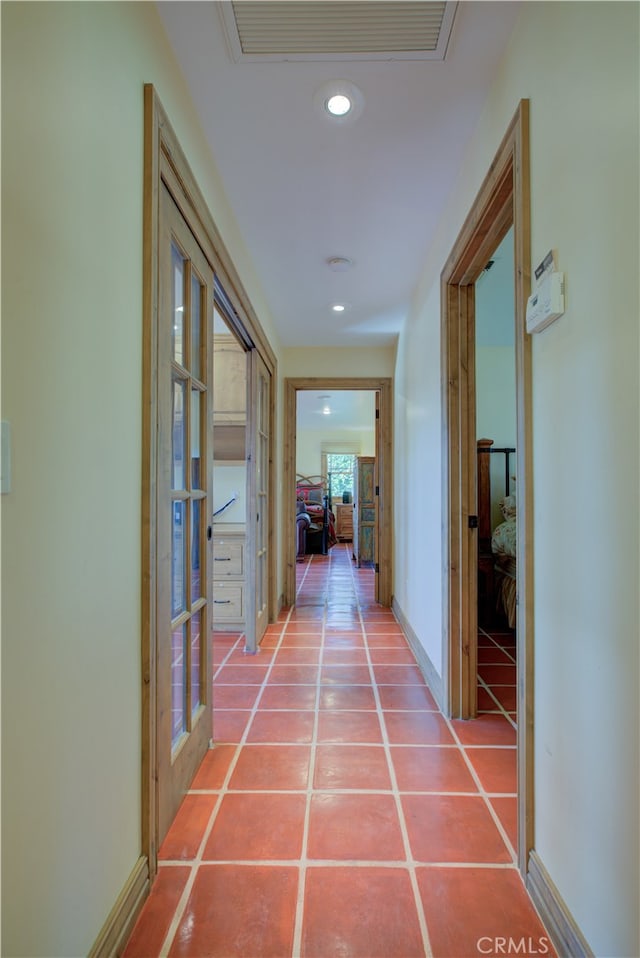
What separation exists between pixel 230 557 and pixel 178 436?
1.94 meters

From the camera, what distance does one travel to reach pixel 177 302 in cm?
160

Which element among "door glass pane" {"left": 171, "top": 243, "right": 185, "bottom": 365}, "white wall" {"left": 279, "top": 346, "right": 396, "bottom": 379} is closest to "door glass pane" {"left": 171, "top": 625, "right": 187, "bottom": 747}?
"door glass pane" {"left": 171, "top": 243, "right": 185, "bottom": 365}

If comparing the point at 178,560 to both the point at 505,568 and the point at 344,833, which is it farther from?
the point at 505,568

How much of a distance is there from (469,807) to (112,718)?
1.21 metres

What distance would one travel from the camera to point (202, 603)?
1845 millimetres

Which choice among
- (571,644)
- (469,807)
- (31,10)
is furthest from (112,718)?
(31,10)

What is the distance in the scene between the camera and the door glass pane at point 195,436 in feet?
5.80

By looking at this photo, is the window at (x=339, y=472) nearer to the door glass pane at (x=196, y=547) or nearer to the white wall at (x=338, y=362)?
the white wall at (x=338, y=362)

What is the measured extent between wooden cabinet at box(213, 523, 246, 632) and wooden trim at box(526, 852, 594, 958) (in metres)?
2.46

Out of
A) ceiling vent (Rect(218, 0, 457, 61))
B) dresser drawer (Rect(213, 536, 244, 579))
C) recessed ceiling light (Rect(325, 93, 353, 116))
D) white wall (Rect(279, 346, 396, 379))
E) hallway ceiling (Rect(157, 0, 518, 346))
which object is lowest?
dresser drawer (Rect(213, 536, 244, 579))

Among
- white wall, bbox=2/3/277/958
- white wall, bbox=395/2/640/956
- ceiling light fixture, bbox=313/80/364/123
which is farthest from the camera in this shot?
ceiling light fixture, bbox=313/80/364/123

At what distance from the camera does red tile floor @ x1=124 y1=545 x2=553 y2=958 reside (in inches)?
43.1

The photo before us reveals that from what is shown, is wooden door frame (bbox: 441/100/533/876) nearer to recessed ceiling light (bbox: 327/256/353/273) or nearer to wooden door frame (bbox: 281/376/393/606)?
recessed ceiling light (bbox: 327/256/353/273)

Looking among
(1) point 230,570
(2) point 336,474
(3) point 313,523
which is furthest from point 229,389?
(2) point 336,474
